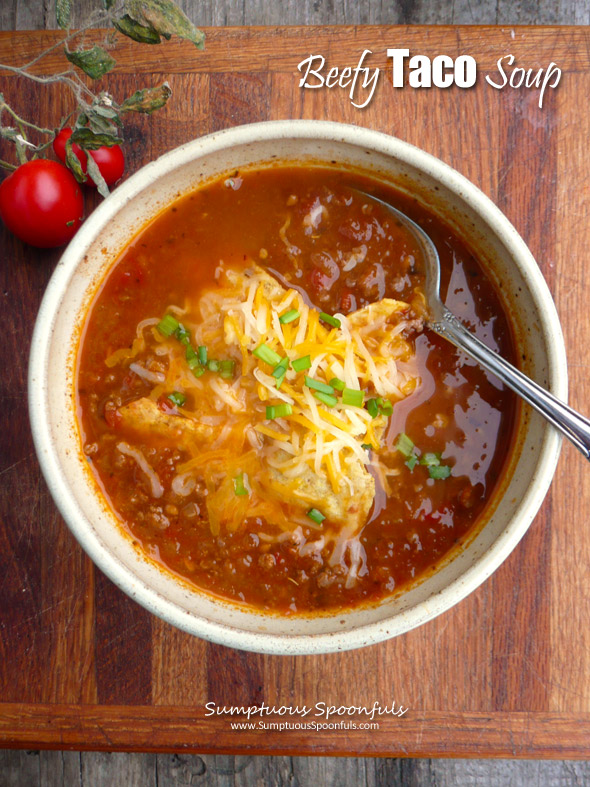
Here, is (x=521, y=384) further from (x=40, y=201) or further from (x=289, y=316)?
(x=40, y=201)

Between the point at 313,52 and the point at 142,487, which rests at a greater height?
the point at 313,52

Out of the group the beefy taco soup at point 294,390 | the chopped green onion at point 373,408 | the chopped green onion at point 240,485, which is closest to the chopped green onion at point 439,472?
the beefy taco soup at point 294,390

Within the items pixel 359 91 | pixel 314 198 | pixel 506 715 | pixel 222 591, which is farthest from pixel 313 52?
pixel 506 715

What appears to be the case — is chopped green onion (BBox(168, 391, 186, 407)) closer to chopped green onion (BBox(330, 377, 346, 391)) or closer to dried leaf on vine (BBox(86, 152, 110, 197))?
chopped green onion (BBox(330, 377, 346, 391))

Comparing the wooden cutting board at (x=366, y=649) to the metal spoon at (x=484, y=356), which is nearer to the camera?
the metal spoon at (x=484, y=356)

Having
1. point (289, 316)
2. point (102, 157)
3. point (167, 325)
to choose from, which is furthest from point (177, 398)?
point (102, 157)

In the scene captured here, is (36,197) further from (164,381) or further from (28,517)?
(28,517)

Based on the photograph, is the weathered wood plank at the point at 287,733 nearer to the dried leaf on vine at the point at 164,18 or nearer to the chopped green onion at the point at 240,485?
the chopped green onion at the point at 240,485
